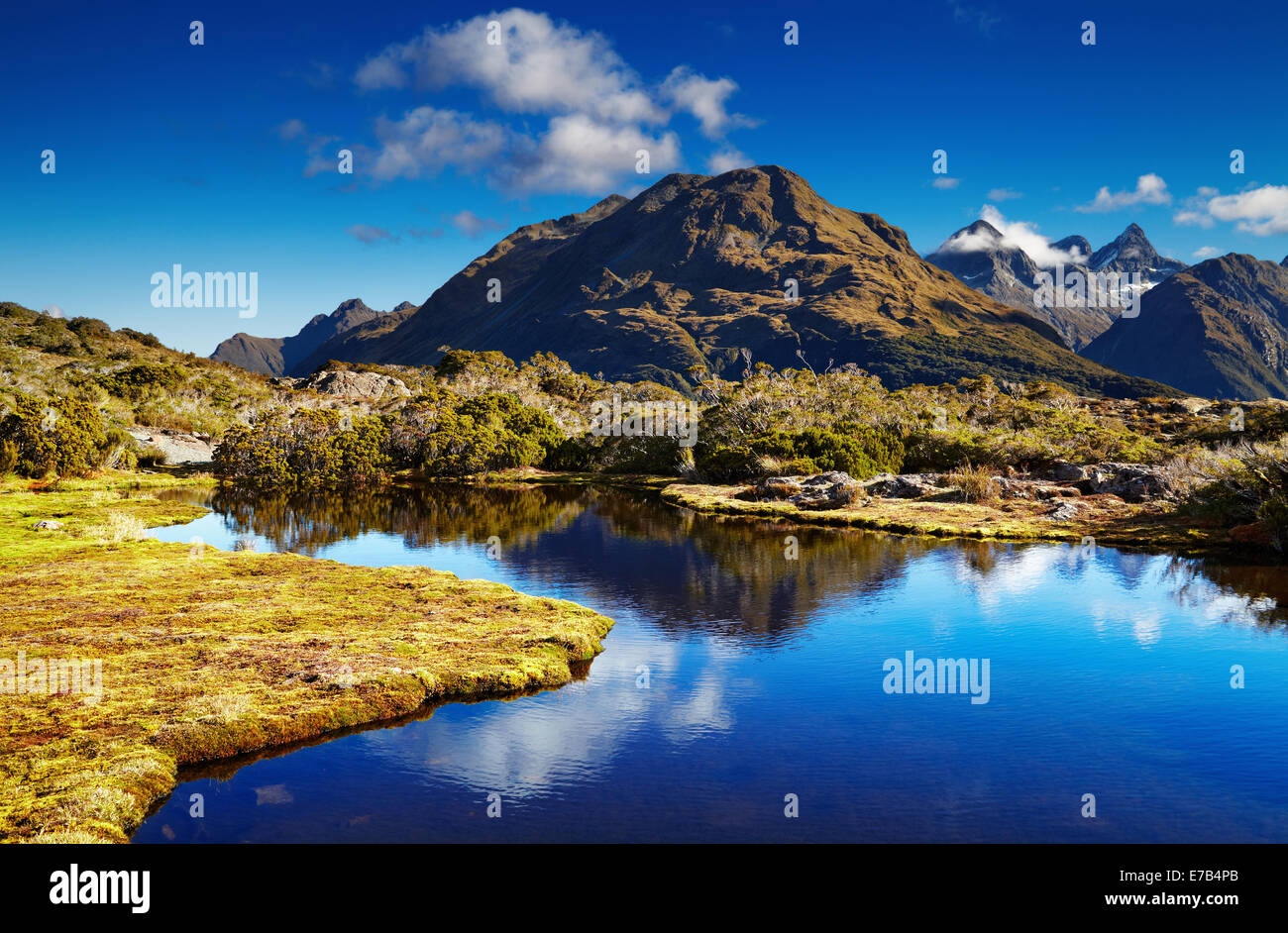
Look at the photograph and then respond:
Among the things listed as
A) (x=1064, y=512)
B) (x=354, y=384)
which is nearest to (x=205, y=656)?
(x=1064, y=512)

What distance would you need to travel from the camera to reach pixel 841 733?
23938 mm

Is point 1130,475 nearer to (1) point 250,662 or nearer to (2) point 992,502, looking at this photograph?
(2) point 992,502

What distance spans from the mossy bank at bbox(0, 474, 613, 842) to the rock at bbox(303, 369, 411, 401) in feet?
370

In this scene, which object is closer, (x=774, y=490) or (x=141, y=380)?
(x=774, y=490)

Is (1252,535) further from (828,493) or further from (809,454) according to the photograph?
(809,454)

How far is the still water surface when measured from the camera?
18.7 meters

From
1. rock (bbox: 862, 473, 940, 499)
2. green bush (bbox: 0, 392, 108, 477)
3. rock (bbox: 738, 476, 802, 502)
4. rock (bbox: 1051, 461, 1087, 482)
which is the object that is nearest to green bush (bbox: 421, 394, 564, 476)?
green bush (bbox: 0, 392, 108, 477)

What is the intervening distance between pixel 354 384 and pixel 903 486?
397 feet

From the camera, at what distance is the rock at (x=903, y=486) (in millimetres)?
76125

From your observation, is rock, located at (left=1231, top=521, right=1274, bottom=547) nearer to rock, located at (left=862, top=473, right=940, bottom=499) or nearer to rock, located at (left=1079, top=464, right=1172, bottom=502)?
rock, located at (left=1079, top=464, right=1172, bottom=502)

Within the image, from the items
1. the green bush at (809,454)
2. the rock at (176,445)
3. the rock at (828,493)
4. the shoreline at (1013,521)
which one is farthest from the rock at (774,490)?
the rock at (176,445)

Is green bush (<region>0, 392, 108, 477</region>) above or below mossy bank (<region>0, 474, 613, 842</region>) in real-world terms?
above
